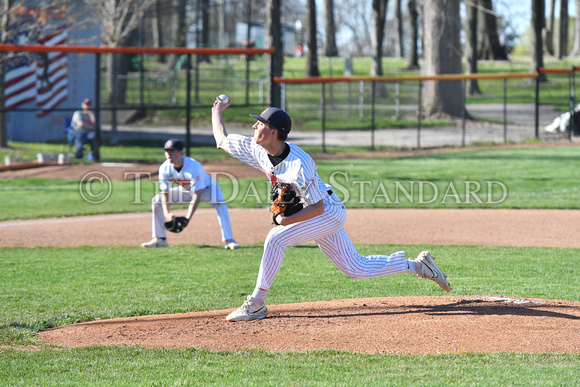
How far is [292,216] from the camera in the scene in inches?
203

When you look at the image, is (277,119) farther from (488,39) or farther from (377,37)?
(488,39)

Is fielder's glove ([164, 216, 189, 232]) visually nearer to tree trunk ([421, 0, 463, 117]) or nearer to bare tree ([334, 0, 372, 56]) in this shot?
tree trunk ([421, 0, 463, 117])

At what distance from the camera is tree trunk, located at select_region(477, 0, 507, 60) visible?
151ft

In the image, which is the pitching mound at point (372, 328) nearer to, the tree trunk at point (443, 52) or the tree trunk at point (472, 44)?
the tree trunk at point (443, 52)

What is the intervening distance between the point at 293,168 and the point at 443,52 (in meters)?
23.1

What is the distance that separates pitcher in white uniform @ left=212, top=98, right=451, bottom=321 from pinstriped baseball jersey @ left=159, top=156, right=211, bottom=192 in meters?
3.46

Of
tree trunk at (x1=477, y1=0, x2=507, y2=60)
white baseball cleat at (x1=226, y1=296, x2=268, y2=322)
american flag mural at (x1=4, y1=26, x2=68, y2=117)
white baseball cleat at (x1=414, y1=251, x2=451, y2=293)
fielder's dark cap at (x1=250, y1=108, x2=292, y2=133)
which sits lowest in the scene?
white baseball cleat at (x1=226, y1=296, x2=268, y2=322)

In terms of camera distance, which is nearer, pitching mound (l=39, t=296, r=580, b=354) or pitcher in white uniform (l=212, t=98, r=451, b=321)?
pitching mound (l=39, t=296, r=580, b=354)

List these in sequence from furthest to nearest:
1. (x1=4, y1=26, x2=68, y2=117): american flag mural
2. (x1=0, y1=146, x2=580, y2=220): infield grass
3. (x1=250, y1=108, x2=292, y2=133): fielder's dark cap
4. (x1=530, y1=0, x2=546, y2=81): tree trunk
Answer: (x1=530, y1=0, x2=546, y2=81): tree trunk
(x1=4, y1=26, x2=68, y2=117): american flag mural
(x1=0, y1=146, x2=580, y2=220): infield grass
(x1=250, y1=108, x2=292, y2=133): fielder's dark cap

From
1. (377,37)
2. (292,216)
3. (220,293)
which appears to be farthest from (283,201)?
(377,37)

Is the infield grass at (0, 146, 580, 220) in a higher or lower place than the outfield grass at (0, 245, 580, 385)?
higher

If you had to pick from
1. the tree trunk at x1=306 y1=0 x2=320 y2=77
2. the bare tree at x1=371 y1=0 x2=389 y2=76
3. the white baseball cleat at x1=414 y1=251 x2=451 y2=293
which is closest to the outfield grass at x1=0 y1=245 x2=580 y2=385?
the white baseball cleat at x1=414 y1=251 x2=451 y2=293

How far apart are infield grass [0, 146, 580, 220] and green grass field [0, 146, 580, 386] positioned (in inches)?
4.0

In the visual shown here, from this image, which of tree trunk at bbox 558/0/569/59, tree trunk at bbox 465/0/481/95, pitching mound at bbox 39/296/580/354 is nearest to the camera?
pitching mound at bbox 39/296/580/354
